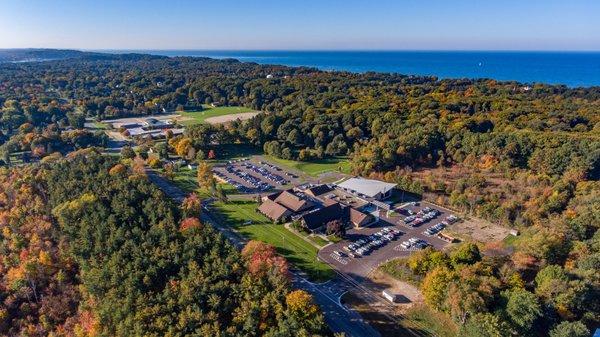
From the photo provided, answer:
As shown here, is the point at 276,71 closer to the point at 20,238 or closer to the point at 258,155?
the point at 258,155

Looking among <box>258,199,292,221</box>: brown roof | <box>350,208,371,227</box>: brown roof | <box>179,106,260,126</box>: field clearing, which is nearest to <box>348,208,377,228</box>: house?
<box>350,208,371,227</box>: brown roof

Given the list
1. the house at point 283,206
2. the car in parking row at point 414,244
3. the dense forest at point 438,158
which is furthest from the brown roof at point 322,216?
the dense forest at point 438,158

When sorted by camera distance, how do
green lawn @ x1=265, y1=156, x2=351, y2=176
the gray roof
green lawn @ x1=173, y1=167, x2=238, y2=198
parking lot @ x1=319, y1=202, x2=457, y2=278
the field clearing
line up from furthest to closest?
the field clearing, green lawn @ x1=265, y1=156, x2=351, y2=176, green lawn @ x1=173, y1=167, x2=238, y2=198, the gray roof, parking lot @ x1=319, y1=202, x2=457, y2=278

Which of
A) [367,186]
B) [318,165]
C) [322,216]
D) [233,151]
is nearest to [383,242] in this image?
[322,216]

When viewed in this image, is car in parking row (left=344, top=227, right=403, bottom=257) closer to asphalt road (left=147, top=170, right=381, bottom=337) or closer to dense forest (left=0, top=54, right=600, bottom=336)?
asphalt road (left=147, top=170, right=381, bottom=337)

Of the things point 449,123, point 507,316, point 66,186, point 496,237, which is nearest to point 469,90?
point 449,123
